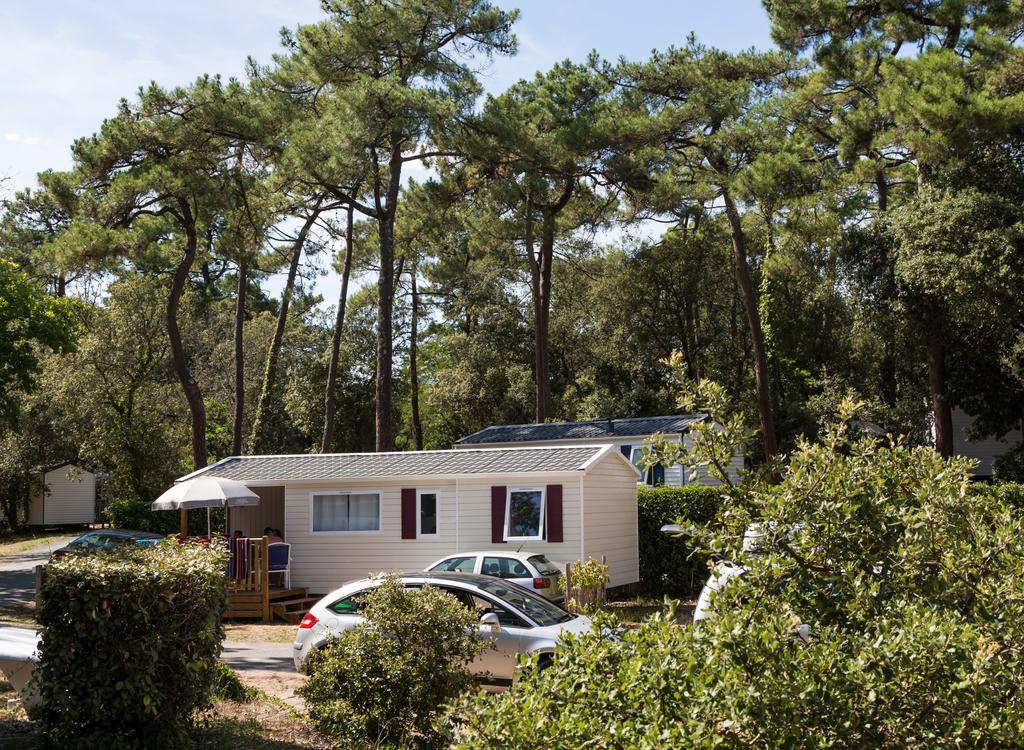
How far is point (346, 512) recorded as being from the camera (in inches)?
819

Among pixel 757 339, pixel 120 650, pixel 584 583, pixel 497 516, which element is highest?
pixel 757 339

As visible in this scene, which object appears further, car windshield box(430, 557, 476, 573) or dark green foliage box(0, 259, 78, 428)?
dark green foliage box(0, 259, 78, 428)

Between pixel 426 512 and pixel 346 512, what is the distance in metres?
1.88

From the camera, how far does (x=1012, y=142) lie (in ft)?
77.0

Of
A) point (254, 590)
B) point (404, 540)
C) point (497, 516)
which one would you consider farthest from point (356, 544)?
point (497, 516)

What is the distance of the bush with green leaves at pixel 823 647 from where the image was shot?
3.64 meters

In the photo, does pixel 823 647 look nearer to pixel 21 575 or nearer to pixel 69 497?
pixel 21 575

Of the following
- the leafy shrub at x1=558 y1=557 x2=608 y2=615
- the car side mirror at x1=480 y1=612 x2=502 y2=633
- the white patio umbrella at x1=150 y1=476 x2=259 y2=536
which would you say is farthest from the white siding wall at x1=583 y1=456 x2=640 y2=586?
the car side mirror at x1=480 y1=612 x2=502 y2=633

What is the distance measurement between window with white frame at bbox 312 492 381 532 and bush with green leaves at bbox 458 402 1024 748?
16493 mm

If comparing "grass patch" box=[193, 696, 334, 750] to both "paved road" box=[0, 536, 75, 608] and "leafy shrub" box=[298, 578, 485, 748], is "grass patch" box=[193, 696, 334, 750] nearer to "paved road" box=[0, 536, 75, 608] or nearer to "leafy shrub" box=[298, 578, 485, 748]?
"leafy shrub" box=[298, 578, 485, 748]

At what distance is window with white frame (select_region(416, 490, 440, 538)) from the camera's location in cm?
2011

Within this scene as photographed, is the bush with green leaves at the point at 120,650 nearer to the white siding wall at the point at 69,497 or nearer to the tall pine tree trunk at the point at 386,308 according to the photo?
the tall pine tree trunk at the point at 386,308

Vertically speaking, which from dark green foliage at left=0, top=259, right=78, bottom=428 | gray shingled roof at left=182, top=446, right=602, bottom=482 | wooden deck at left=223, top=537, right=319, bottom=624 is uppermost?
dark green foliage at left=0, top=259, right=78, bottom=428

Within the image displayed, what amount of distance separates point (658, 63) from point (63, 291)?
31.5 m
